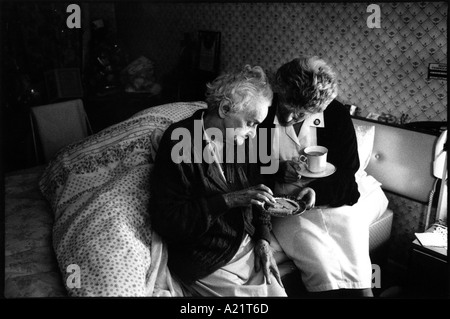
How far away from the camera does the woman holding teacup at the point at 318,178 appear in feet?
4.73

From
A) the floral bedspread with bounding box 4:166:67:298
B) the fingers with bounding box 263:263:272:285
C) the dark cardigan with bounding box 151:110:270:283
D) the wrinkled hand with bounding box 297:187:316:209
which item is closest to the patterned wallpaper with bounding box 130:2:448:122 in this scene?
the wrinkled hand with bounding box 297:187:316:209

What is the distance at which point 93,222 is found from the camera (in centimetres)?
126

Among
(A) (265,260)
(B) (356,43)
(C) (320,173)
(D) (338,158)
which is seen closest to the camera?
(A) (265,260)

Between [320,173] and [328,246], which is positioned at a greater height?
[320,173]

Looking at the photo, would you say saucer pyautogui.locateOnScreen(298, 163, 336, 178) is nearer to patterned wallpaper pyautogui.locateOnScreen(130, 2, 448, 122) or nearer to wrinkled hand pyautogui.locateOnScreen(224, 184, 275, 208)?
wrinkled hand pyautogui.locateOnScreen(224, 184, 275, 208)

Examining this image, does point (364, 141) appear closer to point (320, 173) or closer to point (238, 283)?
point (320, 173)

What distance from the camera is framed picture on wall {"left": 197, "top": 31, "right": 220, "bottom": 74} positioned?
2100 millimetres

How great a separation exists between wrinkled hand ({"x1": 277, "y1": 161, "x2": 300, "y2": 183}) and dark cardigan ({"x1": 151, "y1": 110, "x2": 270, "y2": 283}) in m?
0.21

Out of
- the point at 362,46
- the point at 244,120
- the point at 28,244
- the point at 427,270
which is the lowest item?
the point at 427,270

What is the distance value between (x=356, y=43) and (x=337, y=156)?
1.57 ft

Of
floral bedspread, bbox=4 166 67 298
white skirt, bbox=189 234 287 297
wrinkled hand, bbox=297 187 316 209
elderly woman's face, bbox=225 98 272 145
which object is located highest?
elderly woman's face, bbox=225 98 272 145

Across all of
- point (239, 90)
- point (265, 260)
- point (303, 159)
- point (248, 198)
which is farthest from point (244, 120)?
point (265, 260)
